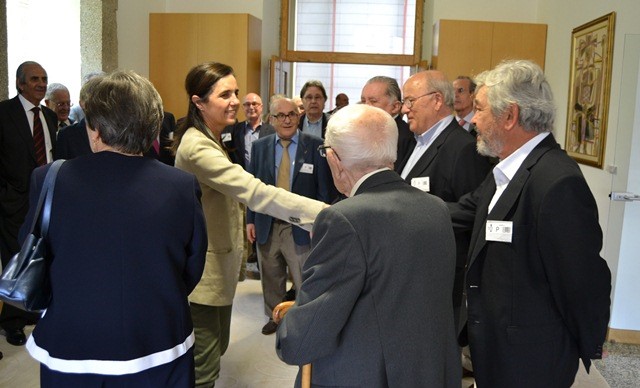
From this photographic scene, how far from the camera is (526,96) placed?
198 centimetres

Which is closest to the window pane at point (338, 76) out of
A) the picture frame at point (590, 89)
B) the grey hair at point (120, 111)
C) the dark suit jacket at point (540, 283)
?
the picture frame at point (590, 89)

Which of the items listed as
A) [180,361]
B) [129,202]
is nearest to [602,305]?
[180,361]

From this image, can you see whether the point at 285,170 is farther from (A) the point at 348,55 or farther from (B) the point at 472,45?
(A) the point at 348,55

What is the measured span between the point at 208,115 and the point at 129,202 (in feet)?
3.33

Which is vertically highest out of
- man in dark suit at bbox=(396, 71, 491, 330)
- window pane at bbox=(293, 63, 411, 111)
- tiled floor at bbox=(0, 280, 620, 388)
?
window pane at bbox=(293, 63, 411, 111)

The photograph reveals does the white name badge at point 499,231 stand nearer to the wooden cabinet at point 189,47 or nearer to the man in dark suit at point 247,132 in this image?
the man in dark suit at point 247,132

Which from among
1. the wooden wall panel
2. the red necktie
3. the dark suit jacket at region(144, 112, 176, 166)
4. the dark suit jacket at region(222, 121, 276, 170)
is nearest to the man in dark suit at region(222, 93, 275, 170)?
the dark suit jacket at region(222, 121, 276, 170)

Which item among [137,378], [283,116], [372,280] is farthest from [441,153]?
[283,116]

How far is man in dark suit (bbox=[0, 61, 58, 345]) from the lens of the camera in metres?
4.13

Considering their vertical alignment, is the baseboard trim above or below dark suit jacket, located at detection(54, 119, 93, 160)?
below

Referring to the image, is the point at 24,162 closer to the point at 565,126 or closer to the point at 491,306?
the point at 491,306

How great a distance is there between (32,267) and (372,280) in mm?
918

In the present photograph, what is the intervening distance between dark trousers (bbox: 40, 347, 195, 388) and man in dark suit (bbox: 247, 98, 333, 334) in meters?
2.42

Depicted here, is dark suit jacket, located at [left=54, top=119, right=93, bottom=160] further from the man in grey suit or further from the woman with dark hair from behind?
Answer: the man in grey suit
